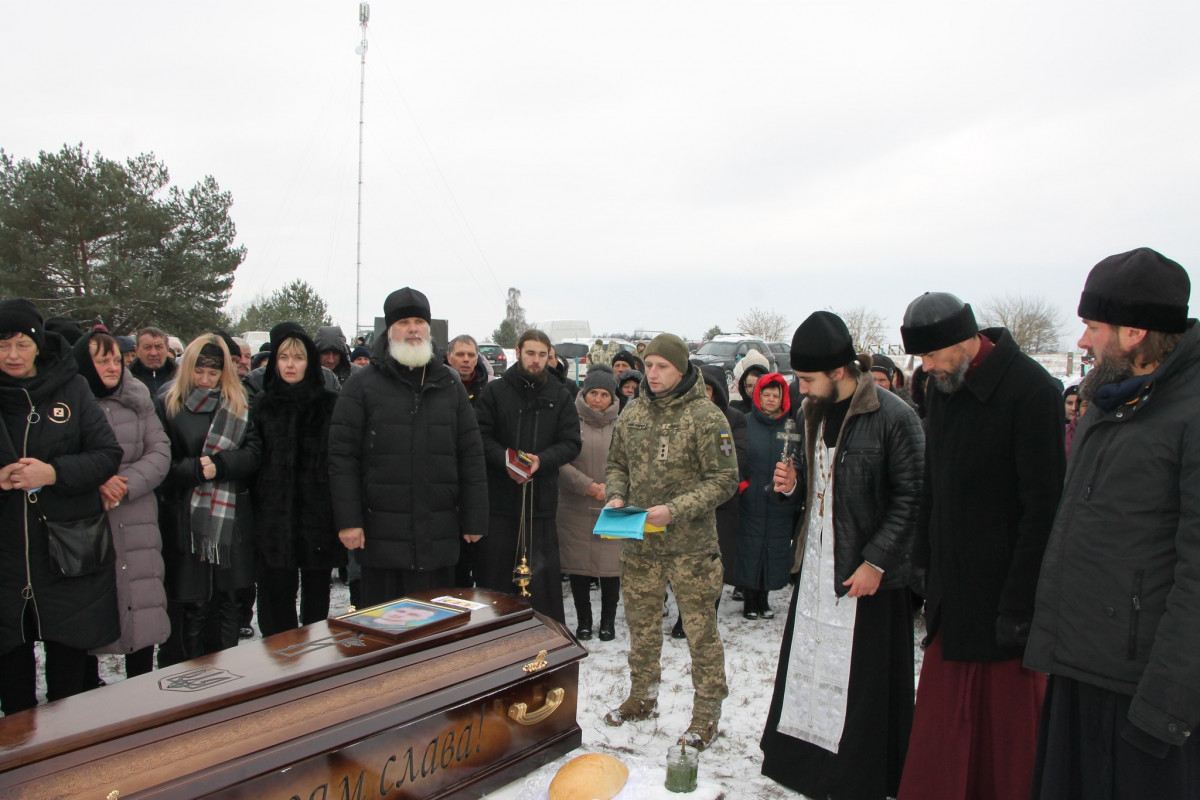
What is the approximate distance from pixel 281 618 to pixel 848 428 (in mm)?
3123

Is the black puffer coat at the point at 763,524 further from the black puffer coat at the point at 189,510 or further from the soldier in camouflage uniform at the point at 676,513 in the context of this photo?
the black puffer coat at the point at 189,510

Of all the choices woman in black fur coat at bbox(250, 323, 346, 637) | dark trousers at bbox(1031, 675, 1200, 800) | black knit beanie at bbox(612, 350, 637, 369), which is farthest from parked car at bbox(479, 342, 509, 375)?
dark trousers at bbox(1031, 675, 1200, 800)

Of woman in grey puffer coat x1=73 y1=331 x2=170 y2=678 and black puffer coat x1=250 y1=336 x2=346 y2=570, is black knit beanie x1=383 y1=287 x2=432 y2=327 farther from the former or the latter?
woman in grey puffer coat x1=73 y1=331 x2=170 y2=678

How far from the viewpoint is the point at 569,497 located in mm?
5164

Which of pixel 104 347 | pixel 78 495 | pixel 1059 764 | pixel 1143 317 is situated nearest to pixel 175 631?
pixel 78 495

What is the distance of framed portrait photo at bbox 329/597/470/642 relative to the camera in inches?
116

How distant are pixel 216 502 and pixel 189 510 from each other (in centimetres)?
17

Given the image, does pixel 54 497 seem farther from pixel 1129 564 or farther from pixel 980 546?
pixel 1129 564

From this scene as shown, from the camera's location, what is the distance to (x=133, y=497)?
11.9ft

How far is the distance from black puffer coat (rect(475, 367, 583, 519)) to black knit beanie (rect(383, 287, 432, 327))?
0.84 m

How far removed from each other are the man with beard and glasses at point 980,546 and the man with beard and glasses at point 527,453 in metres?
2.40

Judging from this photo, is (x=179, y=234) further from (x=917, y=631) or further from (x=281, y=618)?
(x=917, y=631)

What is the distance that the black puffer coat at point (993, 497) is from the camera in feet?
7.94

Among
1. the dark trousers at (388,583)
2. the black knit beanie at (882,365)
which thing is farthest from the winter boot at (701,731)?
the black knit beanie at (882,365)
